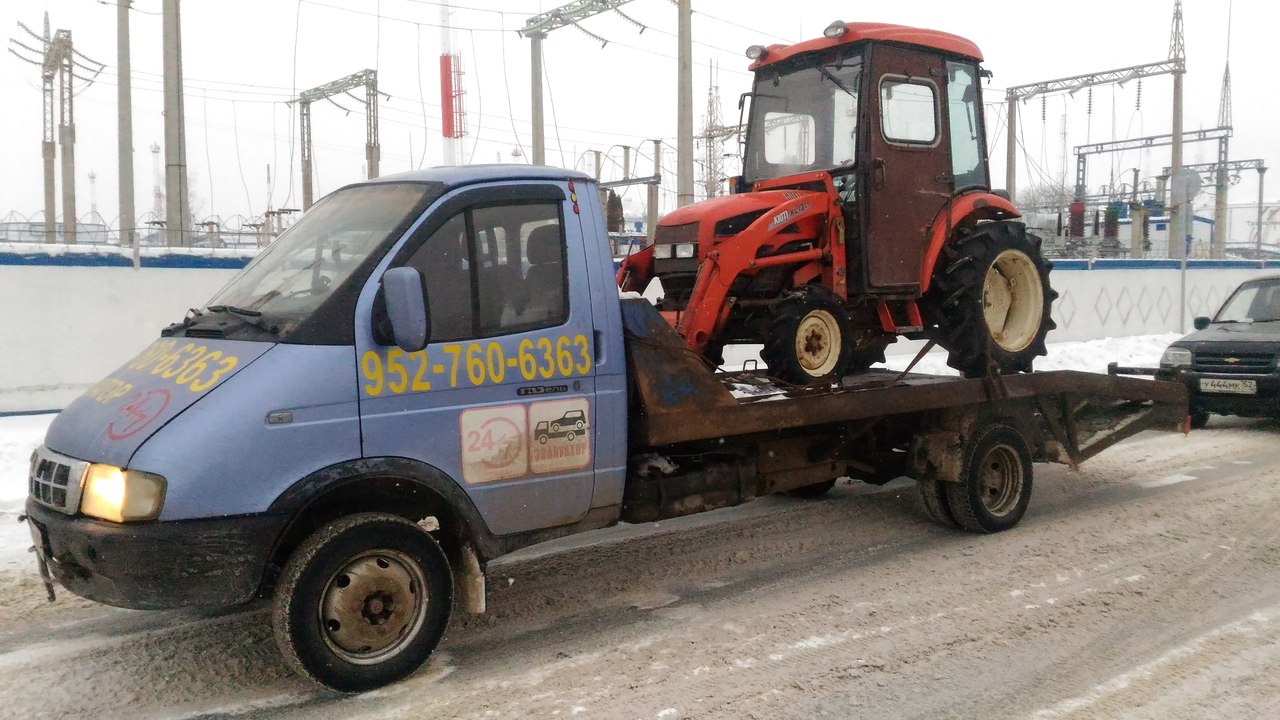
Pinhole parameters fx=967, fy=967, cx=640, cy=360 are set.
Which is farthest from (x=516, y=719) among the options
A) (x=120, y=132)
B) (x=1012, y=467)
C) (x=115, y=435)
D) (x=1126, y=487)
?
(x=120, y=132)

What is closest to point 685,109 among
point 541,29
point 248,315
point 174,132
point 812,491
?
point 541,29

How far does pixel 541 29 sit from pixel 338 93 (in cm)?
1216

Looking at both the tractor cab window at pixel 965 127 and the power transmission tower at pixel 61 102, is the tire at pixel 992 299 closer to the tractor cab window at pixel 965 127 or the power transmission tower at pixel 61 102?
the tractor cab window at pixel 965 127

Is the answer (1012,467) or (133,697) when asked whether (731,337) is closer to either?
(1012,467)

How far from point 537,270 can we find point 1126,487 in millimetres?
6031

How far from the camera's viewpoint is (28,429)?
9.41 m

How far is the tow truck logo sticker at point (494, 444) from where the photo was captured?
448 centimetres

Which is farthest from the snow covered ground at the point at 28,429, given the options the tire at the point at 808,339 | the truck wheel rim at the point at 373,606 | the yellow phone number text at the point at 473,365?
the tire at the point at 808,339

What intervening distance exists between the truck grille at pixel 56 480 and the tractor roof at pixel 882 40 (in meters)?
5.49

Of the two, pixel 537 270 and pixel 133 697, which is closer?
pixel 133 697

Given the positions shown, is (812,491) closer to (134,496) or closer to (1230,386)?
(134,496)

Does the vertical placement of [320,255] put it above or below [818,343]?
above

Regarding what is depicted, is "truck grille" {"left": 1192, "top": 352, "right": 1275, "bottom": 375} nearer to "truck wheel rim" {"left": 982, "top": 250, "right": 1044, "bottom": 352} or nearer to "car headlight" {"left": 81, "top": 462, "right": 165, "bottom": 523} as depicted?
"truck wheel rim" {"left": 982, "top": 250, "right": 1044, "bottom": 352}

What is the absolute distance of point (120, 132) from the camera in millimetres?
15609
